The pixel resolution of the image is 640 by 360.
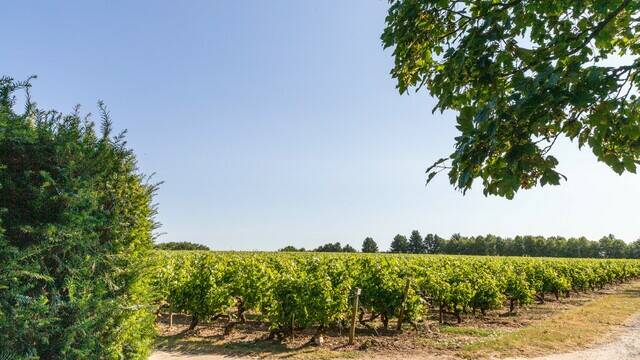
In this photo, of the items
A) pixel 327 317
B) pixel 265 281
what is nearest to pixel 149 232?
pixel 327 317

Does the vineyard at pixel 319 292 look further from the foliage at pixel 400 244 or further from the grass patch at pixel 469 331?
the foliage at pixel 400 244

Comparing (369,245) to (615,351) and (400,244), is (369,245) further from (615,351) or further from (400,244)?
(615,351)

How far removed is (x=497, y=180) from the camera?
14.7 feet

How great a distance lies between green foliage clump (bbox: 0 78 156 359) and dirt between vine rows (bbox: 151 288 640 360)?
6.61 m

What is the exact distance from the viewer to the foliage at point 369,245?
107m

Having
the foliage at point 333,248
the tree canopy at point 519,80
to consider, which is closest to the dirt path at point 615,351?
the tree canopy at point 519,80

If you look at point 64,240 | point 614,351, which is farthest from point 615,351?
point 64,240

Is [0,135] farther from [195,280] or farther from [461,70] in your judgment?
[195,280]

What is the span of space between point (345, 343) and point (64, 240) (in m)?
9.32

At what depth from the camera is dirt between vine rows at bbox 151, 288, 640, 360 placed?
10617 mm

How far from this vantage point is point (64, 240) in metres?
3.98

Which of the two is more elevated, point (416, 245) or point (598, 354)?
point (416, 245)

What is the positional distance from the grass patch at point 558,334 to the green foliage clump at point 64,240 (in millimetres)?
9149

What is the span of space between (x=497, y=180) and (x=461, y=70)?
136 centimetres
